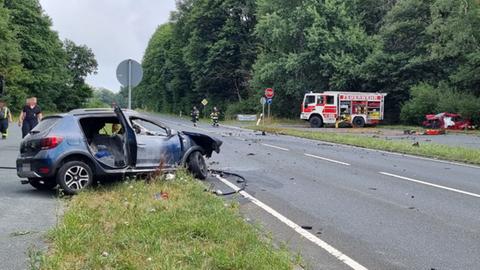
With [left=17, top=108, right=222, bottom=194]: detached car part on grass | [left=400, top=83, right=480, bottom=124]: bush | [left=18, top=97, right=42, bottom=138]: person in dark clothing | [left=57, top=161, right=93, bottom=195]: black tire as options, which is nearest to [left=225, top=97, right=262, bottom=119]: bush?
[left=400, top=83, right=480, bottom=124]: bush

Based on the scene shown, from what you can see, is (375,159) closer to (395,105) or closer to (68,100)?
(395,105)

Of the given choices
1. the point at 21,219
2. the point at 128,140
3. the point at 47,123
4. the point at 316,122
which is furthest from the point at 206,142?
the point at 316,122

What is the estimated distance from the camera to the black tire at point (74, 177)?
30.0ft

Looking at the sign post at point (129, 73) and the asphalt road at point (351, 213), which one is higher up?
the sign post at point (129, 73)

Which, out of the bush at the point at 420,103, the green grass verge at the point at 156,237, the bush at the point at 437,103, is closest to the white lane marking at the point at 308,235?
the green grass verge at the point at 156,237

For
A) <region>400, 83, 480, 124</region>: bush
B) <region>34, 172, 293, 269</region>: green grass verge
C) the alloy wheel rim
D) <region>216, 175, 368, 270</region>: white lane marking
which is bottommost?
<region>216, 175, 368, 270</region>: white lane marking

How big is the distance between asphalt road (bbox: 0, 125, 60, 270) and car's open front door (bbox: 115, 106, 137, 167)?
1449 millimetres

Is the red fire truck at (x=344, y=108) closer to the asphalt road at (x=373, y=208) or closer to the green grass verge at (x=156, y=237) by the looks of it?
the asphalt road at (x=373, y=208)

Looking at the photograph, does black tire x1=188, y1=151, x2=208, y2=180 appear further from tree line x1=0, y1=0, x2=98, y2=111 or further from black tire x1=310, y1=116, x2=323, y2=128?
tree line x1=0, y1=0, x2=98, y2=111

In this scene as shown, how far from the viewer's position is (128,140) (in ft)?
31.8

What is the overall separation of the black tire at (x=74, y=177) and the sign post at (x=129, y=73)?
411 cm

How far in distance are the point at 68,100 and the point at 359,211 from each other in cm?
8497

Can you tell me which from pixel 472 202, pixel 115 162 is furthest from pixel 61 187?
pixel 472 202

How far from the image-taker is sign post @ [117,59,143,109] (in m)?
13.2
